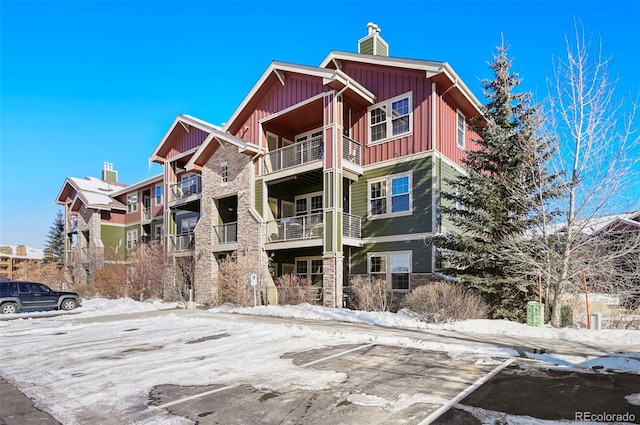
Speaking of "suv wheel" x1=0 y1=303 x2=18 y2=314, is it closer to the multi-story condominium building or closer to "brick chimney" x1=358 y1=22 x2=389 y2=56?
the multi-story condominium building

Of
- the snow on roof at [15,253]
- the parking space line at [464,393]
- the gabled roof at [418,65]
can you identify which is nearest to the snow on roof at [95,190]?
the gabled roof at [418,65]

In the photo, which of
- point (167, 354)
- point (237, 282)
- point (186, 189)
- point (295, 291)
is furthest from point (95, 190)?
point (167, 354)

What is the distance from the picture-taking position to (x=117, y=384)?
7117 millimetres

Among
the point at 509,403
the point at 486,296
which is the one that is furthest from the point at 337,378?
the point at 486,296

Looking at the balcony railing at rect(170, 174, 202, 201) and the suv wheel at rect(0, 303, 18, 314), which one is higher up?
the balcony railing at rect(170, 174, 202, 201)

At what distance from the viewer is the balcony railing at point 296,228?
64.3 ft

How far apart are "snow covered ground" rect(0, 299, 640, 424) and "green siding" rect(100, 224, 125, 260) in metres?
21.0

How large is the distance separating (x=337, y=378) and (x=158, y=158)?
90.7 ft

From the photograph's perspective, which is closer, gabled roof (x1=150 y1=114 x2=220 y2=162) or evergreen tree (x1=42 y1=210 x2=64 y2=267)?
gabled roof (x1=150 y1=114 x2=220 y2=162)

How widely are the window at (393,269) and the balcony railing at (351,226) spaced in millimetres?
1326

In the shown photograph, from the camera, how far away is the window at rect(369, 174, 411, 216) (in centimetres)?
1870

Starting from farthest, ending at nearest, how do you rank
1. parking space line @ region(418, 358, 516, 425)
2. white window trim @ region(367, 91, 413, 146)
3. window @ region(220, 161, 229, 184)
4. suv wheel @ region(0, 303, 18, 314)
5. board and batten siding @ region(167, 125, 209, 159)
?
1. board and batten siding @ region(167, 125, 209, 159)
2. window @ region(220, 161, 229, 184)
3. suv wheel @ region(0, 303, 18, 314)
4. white window trim @ region(367, 91, 413, 146)
5. parking space line @ region(418, 358, 516, 425)

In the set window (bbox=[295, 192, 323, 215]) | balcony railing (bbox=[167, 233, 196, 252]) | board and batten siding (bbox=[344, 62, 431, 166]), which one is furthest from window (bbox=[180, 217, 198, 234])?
board and batten siding (bbox=[344, 62, 431, 166])

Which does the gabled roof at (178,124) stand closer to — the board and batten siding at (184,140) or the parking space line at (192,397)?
the board and batten siding at (184,140)
